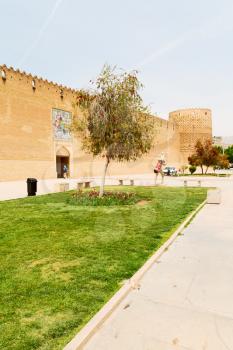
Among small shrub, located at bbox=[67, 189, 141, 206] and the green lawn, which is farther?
small shrub, located at bbox=[67, 189, 141, 206]

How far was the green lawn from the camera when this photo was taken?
3398 mm

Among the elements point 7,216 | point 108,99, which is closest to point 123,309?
point 7,216

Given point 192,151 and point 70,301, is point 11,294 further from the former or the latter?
point 192,151

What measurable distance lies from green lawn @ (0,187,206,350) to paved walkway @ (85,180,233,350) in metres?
0.37

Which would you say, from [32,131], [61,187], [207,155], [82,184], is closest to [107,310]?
[61,187]

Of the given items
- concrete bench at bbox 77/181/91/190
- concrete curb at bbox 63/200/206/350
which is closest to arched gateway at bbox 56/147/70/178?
concrete bench at bbox 77/181/91/190

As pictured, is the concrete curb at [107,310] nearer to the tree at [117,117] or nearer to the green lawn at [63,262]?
the green lawn at [63,262]

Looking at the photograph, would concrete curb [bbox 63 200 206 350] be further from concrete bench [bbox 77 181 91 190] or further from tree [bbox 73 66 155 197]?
concrete bench [bbox 77 181 91 190]

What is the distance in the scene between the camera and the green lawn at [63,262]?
3398 millimetres

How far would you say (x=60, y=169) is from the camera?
3488 cm

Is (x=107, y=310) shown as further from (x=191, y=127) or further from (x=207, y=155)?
(x=191, y=127)

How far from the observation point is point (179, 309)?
372 cm

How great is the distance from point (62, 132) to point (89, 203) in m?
22.6

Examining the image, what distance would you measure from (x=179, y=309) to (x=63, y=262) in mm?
2497
